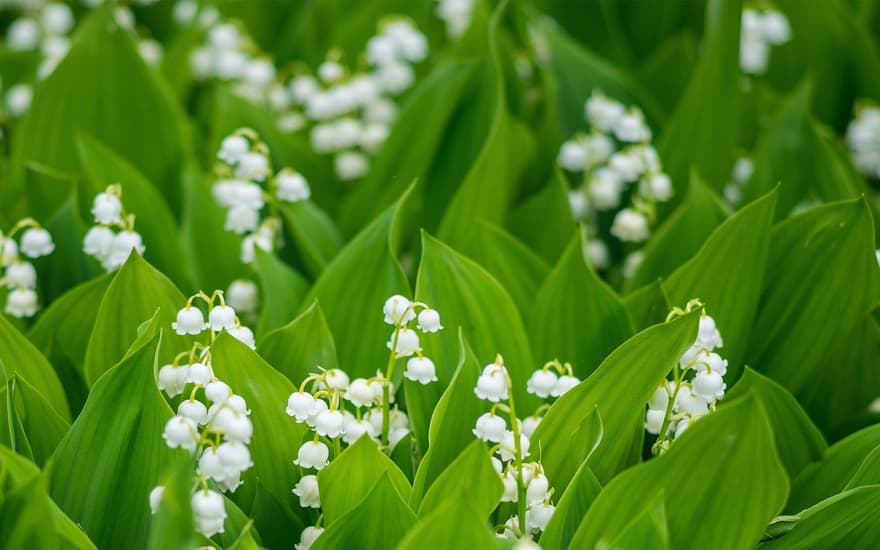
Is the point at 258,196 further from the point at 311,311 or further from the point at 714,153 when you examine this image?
the point at 714,153

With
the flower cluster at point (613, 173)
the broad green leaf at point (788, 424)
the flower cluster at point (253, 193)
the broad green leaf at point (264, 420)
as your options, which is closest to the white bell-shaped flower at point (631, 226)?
the flower cluster at point (613, 173)

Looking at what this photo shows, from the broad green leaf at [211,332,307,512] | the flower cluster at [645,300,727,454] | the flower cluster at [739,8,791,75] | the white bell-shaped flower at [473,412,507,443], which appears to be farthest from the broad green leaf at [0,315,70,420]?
the flower cluster at [739,8,791,75]

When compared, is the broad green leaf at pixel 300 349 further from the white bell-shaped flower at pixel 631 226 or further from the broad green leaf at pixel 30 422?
the white bell-shaped flower at pixel 631 226

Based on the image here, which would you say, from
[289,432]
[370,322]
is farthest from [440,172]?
[289,432]

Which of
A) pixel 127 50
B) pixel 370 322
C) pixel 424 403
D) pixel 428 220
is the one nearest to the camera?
pixel 424 403

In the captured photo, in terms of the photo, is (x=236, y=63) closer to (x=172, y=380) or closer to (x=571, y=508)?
(x=172, y=380)
